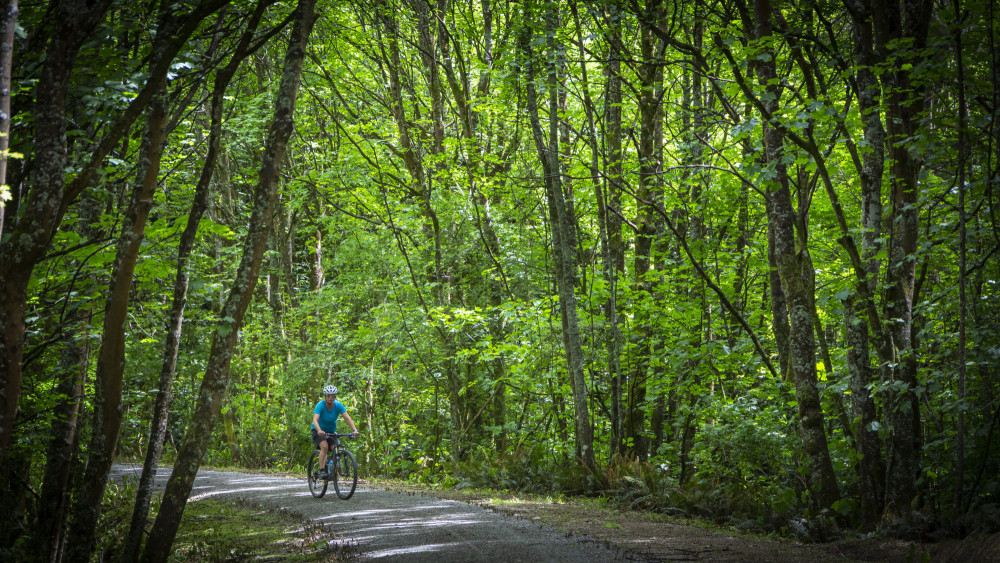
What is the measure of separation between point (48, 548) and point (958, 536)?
31.5 feet

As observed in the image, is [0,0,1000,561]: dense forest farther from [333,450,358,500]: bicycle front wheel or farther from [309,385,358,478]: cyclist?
[333,450,358,500]: bicycle front wheel

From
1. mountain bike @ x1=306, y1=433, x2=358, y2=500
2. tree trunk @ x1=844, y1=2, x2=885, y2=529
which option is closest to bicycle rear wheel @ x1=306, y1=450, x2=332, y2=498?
mountain bike @ x1=306, y1=433, x2=358, y2=500

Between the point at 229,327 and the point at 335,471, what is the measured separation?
597 centimetres

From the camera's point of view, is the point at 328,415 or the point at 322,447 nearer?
the point at 322,447

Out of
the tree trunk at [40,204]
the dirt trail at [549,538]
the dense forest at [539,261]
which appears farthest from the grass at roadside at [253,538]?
the tree trunk at [40,204]

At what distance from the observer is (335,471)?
40.1 ft

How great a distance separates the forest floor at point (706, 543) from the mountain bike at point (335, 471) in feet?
9.99

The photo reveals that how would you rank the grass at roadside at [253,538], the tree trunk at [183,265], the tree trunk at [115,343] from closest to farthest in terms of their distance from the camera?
the tree trunk at [115,343] → the grass at roadside at [253,538] → the tree trunk at [183,265]

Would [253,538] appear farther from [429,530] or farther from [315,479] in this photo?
[315,479]

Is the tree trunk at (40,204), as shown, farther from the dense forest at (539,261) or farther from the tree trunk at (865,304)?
A: the tree trunk at (865,304)

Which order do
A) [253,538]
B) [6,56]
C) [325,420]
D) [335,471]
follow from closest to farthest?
[6,56], [253,538], [335,471], [325,420]

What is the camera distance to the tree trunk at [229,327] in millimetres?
6738

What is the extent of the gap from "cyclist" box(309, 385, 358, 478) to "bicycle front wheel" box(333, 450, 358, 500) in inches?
11.7

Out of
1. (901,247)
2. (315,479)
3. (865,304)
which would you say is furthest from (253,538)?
(901,247)
